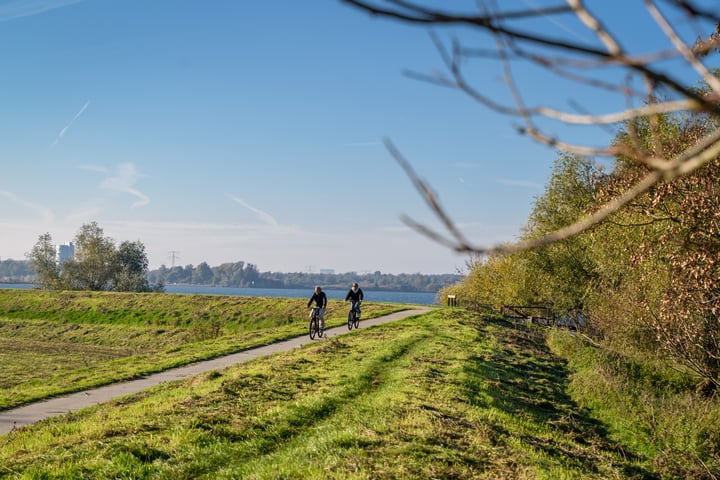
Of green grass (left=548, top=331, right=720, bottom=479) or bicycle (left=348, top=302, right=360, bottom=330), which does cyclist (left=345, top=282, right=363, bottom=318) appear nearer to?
bicycle (left=348, top=302, right=360, bottom=330)

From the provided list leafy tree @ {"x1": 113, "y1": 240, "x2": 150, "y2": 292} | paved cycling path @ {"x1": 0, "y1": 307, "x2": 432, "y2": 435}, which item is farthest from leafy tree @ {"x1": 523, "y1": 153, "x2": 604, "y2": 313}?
leafy tree @ {"x1": 113, "y1": 240, "x2": 150, "y2": 292}

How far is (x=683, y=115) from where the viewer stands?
792 inches

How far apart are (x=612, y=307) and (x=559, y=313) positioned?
69.7 ft

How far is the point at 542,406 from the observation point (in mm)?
17094

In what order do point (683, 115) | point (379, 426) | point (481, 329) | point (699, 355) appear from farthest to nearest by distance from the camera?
point (481, 329), point (683, 115), point (699, 355), point (379, 426)

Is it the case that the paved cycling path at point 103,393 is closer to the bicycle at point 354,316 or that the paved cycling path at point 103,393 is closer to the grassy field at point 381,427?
the grassy field at point 381,427

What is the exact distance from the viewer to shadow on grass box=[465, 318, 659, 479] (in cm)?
1171

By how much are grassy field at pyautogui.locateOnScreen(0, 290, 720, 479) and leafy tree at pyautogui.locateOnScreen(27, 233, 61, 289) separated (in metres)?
78.9

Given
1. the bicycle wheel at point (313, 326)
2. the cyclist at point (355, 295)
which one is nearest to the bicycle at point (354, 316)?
the cyclist at point (355, 295)

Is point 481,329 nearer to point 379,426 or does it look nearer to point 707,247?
point 707,247

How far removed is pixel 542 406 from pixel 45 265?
90493 mm

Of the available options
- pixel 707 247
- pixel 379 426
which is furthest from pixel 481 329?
pixel 379 426

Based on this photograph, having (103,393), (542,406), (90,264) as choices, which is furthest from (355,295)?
(90,264)

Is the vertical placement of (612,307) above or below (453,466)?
above
